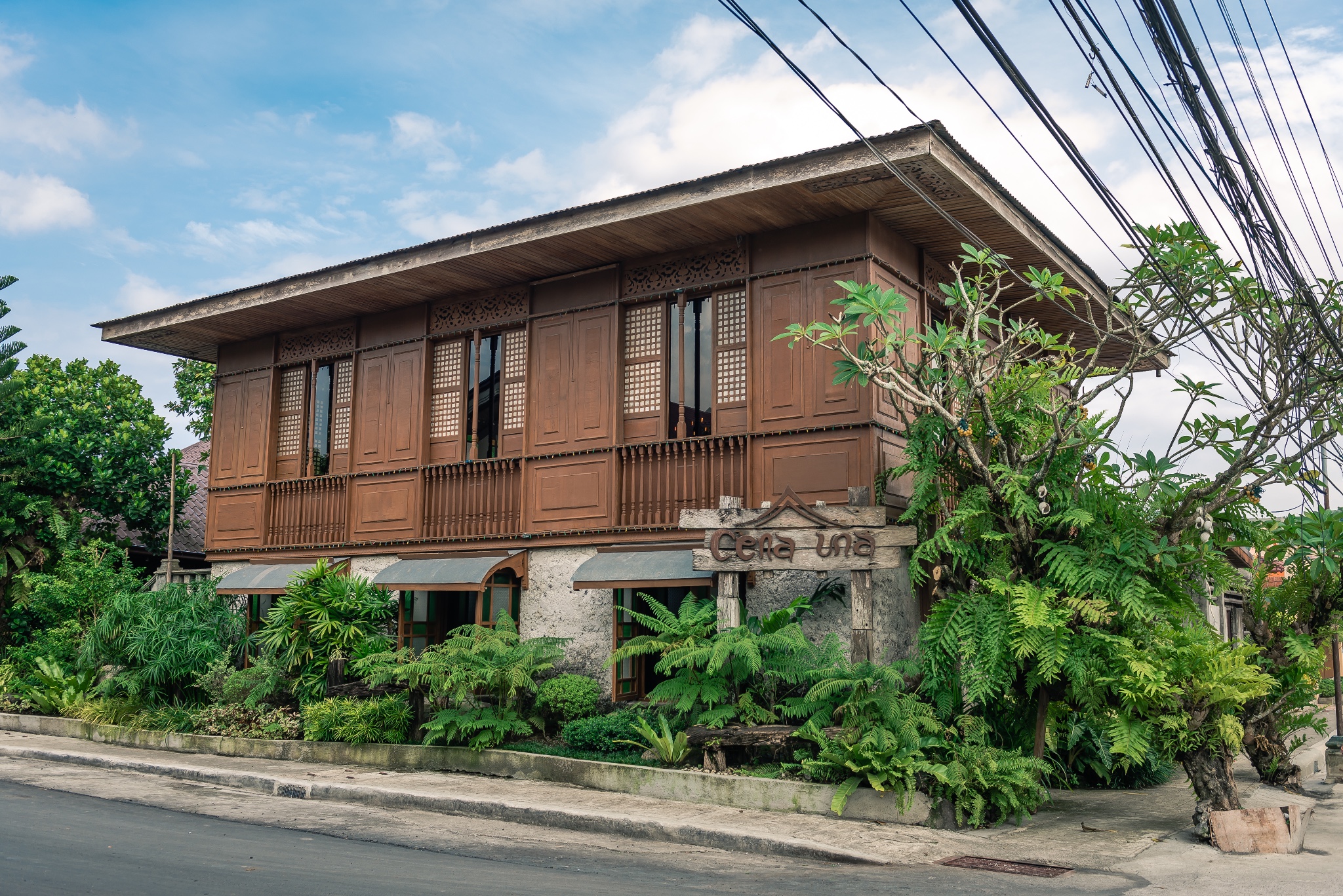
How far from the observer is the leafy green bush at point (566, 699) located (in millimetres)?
11945

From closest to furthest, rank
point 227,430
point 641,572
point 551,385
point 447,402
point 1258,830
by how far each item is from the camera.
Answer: point 1258,830
point 641,572
point 551,385
point 447,402
point 227,430

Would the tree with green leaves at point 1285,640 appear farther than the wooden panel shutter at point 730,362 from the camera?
No

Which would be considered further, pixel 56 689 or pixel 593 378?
pixel 56 689

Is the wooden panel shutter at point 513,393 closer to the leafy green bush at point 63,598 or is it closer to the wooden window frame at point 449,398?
the wooden window frame at point 449,398

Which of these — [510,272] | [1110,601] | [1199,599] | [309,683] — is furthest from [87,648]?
[1199,599]

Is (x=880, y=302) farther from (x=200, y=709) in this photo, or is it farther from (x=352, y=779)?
(x=200, y=709)

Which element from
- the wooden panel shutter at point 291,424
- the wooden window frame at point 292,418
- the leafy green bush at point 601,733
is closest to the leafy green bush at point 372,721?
the leafy green bush at point 601,733

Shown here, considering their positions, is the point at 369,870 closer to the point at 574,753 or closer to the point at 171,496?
the point at 574,753

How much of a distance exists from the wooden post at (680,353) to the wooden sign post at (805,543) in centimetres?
208

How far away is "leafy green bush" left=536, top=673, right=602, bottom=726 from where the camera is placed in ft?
39.2

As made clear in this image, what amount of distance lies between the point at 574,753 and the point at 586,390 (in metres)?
4.56

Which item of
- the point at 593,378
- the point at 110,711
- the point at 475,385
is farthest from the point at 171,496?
the point at 593,378

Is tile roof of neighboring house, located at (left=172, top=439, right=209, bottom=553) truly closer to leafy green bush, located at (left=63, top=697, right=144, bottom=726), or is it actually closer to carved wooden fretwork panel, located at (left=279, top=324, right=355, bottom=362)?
carved wooden fretwork panel, located at (left=279, top=324, right=355, bottom=362)

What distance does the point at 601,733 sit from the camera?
11.4 m
